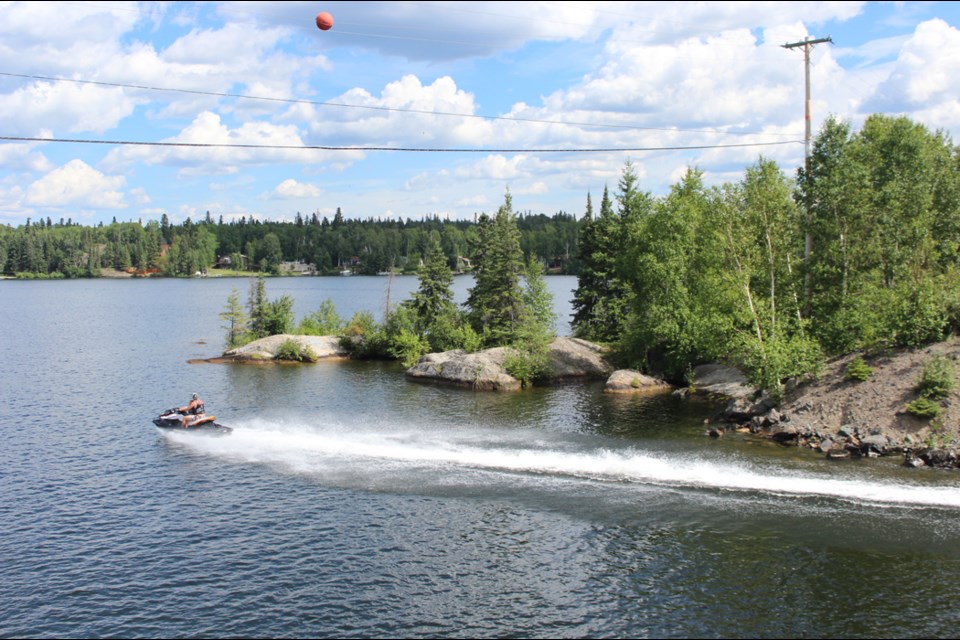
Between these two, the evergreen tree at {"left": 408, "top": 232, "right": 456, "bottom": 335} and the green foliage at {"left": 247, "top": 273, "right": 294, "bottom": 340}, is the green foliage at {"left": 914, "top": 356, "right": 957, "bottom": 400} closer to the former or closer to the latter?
the evergreen tree at {"left": 408, "top": 232, "right": 456, "bottom": 335}

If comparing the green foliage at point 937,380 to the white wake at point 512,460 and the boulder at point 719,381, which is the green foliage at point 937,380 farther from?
the boulder at point 719,381

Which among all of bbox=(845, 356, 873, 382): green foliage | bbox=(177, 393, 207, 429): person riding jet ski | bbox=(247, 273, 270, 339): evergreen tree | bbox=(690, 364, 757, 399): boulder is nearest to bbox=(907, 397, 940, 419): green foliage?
bbox=(845, 356, 873, 382): green foliage

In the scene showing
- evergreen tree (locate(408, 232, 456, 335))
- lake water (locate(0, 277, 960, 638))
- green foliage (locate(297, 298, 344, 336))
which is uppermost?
evergreen tree (locate(408, 232, 456, 335))

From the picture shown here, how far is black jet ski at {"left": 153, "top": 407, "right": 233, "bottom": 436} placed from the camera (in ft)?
131

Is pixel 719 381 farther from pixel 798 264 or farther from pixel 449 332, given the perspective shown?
pixel 449 332

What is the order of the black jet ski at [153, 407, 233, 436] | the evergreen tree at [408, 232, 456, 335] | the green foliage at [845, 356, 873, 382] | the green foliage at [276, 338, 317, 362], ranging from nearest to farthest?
the green foliage at [845, 356, 873, 382] → the black jet ski at [153, 407, 233, 436] → the green foliage at [276, 338, 317, 362] → the evergreen tree at [408, 232, 456, 335]

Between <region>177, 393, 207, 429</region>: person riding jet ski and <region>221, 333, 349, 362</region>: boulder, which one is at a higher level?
<region>221, 333, 349, 362</region>: boulder

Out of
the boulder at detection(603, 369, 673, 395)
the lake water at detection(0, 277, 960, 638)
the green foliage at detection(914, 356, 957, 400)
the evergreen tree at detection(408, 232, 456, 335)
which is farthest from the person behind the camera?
the evergreen tree at detection(408, 232, 456, 335)

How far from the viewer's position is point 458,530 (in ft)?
85.5

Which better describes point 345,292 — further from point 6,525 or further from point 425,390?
point 6,525

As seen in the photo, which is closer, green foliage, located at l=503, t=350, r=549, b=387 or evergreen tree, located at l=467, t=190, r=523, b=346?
green foliage, located at l=503, t=350, r=549, b=387

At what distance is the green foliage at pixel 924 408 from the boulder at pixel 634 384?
779 inches

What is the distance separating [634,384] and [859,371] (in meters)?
17.8

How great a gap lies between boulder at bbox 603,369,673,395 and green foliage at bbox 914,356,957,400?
1950 centimetres
